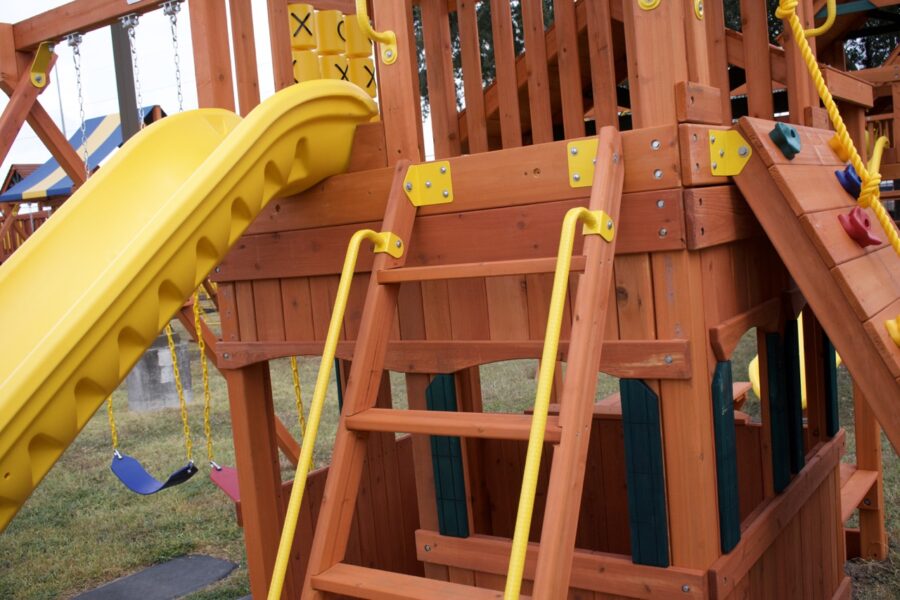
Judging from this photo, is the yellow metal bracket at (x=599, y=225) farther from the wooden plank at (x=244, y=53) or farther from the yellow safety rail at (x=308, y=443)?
the wooden plank at (x=244, y=53)

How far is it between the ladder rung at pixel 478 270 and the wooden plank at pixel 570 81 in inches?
73.6

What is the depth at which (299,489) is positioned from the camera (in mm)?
2281

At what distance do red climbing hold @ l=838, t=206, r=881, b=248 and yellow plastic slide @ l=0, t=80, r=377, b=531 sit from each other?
1.63 meters

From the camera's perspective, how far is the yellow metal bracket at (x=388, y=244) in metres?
2.67

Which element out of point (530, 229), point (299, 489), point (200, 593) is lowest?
point (200, 593)

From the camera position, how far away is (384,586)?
222 cm

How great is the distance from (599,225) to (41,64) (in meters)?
3.64

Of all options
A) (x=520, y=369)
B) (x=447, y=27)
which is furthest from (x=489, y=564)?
(x=520, y=369)

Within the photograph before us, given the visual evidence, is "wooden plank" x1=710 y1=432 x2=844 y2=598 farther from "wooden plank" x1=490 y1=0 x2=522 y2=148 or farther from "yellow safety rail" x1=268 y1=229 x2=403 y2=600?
"wooden plank" x1=490 y1=0 x2=522 y2=148

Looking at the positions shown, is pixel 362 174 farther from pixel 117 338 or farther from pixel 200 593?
pixel 200 593

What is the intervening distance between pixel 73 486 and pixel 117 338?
5.31 metres

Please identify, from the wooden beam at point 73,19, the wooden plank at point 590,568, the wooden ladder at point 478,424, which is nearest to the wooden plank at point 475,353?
the wooden ladder at point 478,424

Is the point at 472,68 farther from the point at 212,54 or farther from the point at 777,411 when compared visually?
the point at 777,411

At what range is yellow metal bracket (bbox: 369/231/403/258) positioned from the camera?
2672 millimetres
